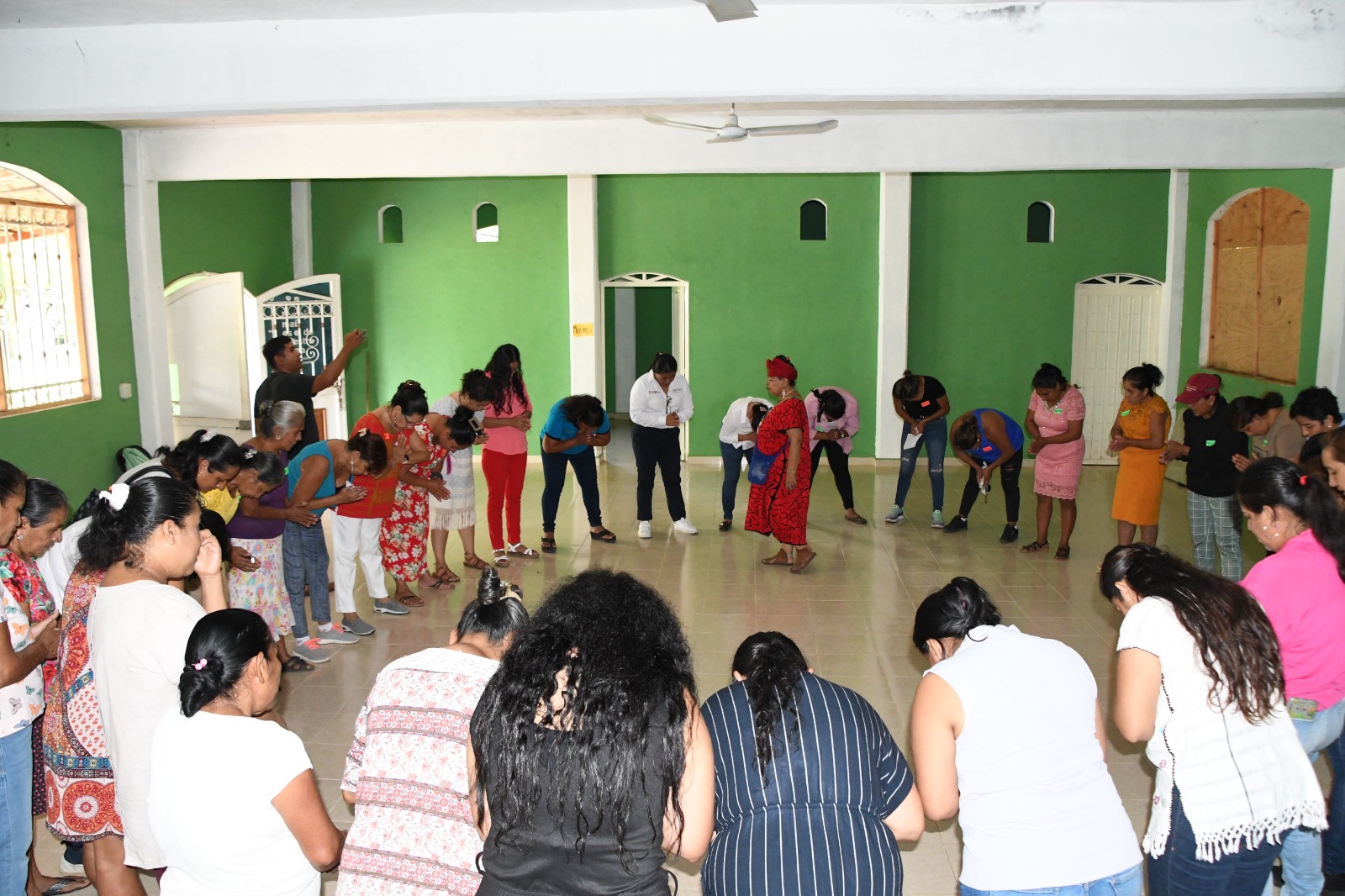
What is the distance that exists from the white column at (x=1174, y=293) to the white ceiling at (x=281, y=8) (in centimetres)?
743

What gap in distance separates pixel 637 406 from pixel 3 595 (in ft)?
19.1

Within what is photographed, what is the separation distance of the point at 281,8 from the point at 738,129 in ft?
10.2

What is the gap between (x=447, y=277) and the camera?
39.7ft

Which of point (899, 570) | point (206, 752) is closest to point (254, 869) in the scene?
point (206, 752)

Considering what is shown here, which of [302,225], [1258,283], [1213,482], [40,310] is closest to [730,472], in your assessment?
[1213,482]

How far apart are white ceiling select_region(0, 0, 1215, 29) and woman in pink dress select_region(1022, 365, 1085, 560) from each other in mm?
3795

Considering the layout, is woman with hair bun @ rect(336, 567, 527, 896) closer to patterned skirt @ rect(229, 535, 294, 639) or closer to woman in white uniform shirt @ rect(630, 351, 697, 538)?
patterned skirt @ rect(229, 535, 294, 639)

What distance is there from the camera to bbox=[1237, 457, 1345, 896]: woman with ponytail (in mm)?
2996

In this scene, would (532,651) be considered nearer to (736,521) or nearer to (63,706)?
(63,706)

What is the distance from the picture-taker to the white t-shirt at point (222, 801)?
7.25 feet

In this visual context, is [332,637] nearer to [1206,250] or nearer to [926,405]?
[926,405]

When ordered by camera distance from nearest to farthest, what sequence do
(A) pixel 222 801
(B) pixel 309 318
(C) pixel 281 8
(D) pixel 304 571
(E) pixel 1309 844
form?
(A) pixel 222 801
(E) pixel 1309 844
(C) pixel 281 8
(D) pixel 304 571
(B) pixel 309 318

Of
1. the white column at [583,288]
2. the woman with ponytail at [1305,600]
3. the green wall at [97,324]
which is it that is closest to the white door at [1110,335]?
the white column at [583,288]

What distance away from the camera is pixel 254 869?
226 centimetres
